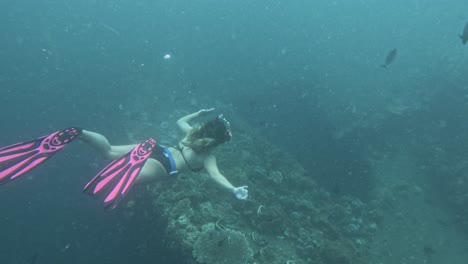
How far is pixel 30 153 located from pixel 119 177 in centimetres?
211

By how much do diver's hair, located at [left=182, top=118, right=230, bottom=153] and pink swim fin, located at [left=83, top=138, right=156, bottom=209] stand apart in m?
0.95

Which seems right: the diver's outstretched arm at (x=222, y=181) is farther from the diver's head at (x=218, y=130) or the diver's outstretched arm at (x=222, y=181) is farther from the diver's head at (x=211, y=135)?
the diver's head at (x=218, y=130)

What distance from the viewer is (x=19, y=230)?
992cm

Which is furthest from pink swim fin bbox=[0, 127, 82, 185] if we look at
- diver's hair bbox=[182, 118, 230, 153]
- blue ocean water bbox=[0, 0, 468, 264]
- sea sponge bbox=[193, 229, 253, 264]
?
sea sponge bbox=[193, 229, 253, 264]

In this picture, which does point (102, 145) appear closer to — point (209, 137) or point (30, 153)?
point (30, 153)

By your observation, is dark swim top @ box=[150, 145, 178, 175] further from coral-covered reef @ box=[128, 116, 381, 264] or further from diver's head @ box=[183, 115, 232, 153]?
coral-covered reef @ box=[128, 116, 381, 264]

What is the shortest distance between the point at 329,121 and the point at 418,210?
708cm

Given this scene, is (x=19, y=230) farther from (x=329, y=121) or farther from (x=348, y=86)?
(x=348, y=86)

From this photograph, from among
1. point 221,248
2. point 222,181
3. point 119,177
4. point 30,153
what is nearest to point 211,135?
point 222,181

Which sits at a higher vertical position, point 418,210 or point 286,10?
point 286,10

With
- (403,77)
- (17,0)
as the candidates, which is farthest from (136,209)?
(17,0)

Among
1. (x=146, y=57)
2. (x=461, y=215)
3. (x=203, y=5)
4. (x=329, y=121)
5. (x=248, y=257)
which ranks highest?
(x=203, y=5)

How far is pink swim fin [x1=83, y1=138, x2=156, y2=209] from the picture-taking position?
5.05 metres

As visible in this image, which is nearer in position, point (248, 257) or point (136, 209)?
point (248, 257)
